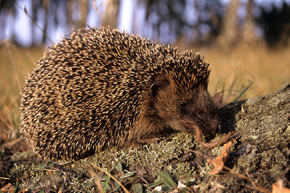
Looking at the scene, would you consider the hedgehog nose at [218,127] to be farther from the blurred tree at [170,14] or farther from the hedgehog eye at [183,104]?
the blurred tree at [170,14]

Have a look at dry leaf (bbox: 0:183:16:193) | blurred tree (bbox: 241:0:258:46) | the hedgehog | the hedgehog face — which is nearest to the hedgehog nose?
the hedgehog face

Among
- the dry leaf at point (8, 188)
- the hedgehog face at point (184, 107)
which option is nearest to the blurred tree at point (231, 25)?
the hedgehog face at point (184, 107)

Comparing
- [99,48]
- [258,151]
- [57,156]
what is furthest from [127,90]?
[258,151]

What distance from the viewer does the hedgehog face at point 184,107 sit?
3.15m

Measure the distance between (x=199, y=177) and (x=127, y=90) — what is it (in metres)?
1.42

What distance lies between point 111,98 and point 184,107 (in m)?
0.96

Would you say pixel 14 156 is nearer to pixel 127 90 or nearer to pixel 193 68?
pixel 127 90

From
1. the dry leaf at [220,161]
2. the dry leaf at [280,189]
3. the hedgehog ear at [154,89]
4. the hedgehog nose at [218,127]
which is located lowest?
the dry leaf at [280,189]

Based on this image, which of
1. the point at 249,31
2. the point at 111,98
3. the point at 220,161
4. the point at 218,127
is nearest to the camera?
the point at 220,161

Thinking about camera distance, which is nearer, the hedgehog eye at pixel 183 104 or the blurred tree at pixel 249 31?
the hedgehog eye at pixel 183 104

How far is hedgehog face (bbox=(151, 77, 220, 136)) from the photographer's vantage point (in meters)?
3.15

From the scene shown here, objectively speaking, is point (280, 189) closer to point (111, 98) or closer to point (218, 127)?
point (218, 127)

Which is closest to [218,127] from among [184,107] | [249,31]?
[184,107]

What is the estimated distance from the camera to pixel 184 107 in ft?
11.2
